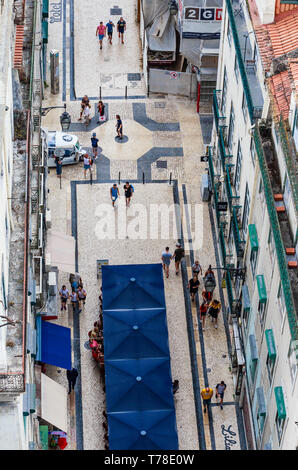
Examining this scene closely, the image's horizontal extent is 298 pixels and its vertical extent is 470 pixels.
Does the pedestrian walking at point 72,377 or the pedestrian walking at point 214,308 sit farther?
the pedestrian walking at point 214,308

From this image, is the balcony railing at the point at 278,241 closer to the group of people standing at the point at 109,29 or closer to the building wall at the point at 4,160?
the building wall at the point at 4,160

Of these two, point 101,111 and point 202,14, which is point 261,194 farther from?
point 101,111

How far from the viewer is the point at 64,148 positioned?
6031cm

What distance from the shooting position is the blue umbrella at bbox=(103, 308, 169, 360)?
1810 inches

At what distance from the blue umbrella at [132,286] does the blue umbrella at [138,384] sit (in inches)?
146

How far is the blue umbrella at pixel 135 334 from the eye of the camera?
151 ft

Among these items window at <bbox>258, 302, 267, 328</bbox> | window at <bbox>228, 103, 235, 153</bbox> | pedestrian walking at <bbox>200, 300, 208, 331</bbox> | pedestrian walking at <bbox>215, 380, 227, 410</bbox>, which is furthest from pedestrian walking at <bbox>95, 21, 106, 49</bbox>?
window at <bbox>258, 302, 267, 328</bbox>

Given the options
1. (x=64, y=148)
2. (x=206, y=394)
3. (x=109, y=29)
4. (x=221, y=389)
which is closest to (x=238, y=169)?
(x=221, y=389)

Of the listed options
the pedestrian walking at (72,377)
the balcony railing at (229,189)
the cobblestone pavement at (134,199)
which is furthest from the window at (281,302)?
the pedestrian walking at (72,377)

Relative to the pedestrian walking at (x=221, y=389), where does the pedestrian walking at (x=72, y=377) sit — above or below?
above
